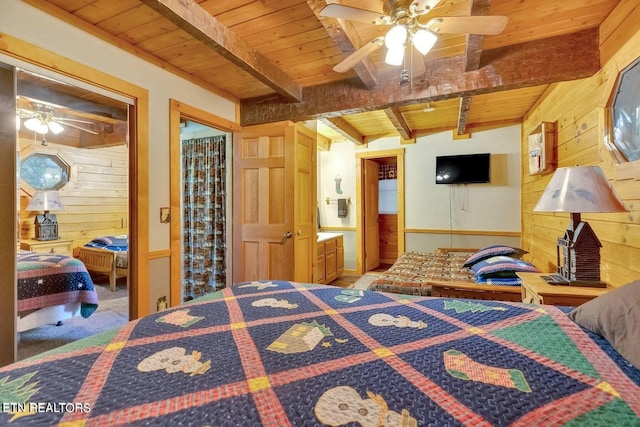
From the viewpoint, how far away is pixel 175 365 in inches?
34.0

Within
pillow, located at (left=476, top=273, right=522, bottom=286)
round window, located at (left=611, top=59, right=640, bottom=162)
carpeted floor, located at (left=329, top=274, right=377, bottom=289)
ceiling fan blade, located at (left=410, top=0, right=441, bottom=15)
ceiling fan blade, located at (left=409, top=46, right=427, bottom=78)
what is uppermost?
ceiling fan blade, located at (left=409, top=46, right=427, bottom=78)

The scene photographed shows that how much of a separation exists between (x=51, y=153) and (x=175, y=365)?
4.64 m

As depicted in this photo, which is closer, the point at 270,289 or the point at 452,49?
the point at 270,289

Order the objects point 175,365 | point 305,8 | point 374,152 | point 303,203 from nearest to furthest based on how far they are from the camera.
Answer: point 175,365 → point 305,8 → point 303,203 → point 374,152

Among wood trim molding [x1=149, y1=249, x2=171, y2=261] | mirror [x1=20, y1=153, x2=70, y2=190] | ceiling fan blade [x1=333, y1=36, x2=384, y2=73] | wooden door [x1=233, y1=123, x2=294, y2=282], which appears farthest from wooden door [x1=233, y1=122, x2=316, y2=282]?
mirror [x1=20, y1=153, x2=70, y2=190]

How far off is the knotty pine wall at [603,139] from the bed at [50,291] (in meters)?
4.18

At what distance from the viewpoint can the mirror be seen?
379 cm

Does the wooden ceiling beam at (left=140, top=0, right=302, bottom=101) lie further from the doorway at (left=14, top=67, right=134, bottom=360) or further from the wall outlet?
the wall outlet

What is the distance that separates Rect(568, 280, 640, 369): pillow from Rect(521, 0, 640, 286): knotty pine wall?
91 centimetres

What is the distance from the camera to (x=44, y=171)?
393cm

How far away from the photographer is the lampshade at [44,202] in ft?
12.1

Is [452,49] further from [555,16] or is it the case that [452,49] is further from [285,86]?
[285,86]

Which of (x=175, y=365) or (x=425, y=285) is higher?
(x=175, y=365)

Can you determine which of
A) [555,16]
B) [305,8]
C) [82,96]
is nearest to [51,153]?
[82,96]
